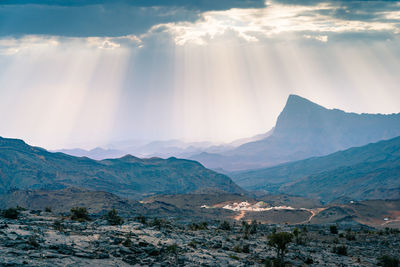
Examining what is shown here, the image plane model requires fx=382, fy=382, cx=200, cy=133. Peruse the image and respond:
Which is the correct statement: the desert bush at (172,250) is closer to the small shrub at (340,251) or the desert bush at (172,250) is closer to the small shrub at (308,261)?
the small shrub at (308,261)

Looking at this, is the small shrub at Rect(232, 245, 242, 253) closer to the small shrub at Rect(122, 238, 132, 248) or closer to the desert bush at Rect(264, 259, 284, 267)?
the desert bush at Rect(264, 259, 284, 267)

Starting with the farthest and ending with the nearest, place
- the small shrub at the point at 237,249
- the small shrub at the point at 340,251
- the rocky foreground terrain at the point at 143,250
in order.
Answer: the small shrub at the point at 340,251 → the small shrub at the point at 237,249 → the rocky foreground terrain at the point at 143,250

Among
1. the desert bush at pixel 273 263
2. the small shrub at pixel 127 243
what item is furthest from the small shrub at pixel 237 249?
the small shrub at pixel 127 243

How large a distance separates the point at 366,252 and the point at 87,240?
27.9 metres

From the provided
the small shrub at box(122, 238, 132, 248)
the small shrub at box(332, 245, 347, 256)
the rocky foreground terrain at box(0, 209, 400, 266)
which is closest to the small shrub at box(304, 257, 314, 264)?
the rocky foreground terrain at box(0, 209, 400, 266)

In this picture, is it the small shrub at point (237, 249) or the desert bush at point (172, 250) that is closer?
the desert bush at point (172, 250)

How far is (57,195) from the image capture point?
Result: 142 metres

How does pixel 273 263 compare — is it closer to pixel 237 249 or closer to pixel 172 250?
pixel 237 249

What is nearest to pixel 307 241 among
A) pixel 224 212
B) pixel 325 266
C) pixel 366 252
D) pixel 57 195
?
pixel 366 252

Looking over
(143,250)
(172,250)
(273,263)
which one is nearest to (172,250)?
(172,250)

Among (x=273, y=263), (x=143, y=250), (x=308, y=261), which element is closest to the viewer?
(x=143, y=250)

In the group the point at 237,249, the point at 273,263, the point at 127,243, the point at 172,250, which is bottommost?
the point at 273,263

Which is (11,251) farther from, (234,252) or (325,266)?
(325,266)

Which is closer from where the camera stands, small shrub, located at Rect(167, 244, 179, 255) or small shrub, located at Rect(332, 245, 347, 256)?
small shrub, located at Rect(167, 244, 179, 255)
